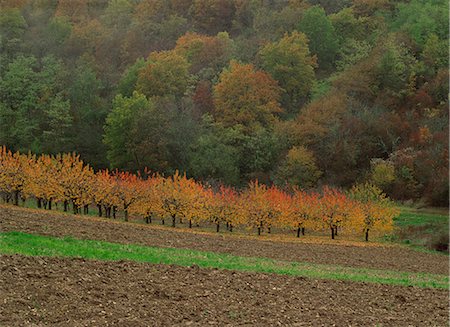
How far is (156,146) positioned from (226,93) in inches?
530

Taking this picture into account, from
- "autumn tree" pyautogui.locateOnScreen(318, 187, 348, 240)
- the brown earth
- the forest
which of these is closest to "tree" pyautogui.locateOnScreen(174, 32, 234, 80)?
the forest

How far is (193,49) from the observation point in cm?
10100

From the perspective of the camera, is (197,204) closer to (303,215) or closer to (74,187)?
(303,215)

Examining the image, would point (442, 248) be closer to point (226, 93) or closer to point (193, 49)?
point (226, 93)

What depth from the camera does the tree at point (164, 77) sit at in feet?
277

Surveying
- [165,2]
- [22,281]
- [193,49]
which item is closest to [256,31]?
[193,49]

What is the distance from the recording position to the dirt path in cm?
2436

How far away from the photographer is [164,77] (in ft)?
281

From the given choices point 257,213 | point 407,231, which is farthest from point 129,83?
point 407,231

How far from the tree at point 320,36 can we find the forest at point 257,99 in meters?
0.22

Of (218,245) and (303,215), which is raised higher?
(303,215)

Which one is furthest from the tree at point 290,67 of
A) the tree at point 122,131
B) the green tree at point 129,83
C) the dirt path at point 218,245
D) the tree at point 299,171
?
the dirt path at point 218,245

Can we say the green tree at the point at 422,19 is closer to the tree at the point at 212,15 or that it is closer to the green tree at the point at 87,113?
the tree at the point at 212,15

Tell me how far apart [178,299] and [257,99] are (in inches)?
2594
